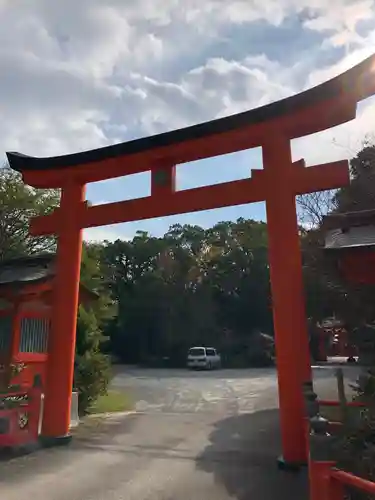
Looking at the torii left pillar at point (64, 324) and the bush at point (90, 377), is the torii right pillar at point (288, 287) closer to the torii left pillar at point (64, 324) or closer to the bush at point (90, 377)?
the torii left pillar at point (64, 324)

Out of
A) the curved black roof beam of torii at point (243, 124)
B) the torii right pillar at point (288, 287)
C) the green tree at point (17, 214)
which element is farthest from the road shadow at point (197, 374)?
the torii right pillar at point (288, 287)

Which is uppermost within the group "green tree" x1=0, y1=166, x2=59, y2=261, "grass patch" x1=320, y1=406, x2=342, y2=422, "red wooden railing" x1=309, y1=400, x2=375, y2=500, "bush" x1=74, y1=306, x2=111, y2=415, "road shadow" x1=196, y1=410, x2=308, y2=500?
"green tree" x1=0, y1=166, x2=59, y2=261

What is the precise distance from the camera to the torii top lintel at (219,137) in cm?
627

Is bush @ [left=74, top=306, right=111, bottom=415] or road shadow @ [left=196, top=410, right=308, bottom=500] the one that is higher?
bush @ [left=74, top=306, right=111, bottom=415]

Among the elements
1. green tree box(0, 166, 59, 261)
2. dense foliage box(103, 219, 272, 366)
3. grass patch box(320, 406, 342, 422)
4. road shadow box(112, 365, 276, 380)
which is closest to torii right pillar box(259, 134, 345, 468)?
grass patch box(320, 406, 342, 422)

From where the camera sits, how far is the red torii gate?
6152 millimetres

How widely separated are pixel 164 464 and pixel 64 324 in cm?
297

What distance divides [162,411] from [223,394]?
4238 millimetres

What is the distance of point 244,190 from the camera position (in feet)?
23.1

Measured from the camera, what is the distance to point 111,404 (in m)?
13.3

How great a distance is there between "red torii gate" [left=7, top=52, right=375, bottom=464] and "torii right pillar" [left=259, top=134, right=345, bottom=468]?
0.04 feet

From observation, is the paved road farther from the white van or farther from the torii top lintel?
the white van

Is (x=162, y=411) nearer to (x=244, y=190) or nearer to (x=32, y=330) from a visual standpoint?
(x=32, y=330)

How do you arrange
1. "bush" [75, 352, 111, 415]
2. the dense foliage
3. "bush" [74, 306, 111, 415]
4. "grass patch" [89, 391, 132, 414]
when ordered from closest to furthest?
"bush" [75, 352, 111, 415] < "bush" [74, 306, 111, 415] < "grass patch" [89, 391, 132, 414] < the dense foliage
